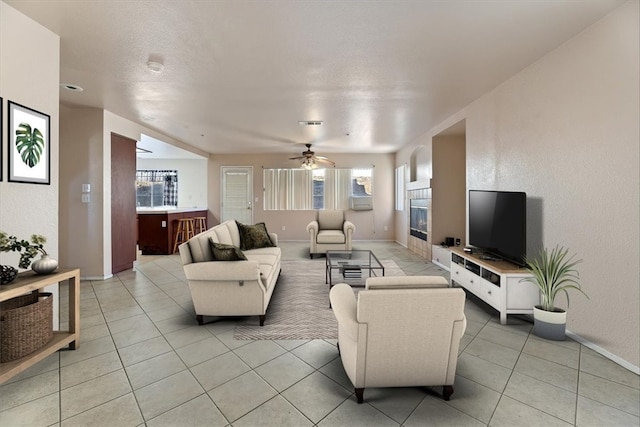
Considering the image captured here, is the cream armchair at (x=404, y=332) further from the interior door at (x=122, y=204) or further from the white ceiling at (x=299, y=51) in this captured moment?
the interior door at (x=122, y=204)

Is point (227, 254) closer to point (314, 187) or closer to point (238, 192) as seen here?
point (314, 187)

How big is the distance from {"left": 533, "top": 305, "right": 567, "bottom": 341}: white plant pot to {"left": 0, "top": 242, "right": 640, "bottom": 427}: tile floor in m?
0.08

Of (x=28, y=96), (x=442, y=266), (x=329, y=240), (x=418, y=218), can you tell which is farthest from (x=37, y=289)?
(x=418, y=218)

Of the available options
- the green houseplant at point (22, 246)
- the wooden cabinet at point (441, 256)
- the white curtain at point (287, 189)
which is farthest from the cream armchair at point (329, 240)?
the green houseplant at point (22, 246)

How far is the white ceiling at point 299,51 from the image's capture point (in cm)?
194

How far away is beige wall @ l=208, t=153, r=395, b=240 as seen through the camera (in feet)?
25.9

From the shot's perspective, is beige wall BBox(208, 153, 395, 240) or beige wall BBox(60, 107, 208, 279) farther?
beige wall BBox(208, 153, 395, 240)

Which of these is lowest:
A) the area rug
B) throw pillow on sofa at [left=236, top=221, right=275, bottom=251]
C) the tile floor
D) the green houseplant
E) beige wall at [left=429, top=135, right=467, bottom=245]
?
the tile floor

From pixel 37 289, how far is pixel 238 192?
625 cm

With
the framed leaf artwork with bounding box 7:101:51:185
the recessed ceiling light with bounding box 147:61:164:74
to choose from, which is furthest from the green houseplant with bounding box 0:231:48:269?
the recessed ceiling light with bounding box 147:61:164:74

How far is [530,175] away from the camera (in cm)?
288

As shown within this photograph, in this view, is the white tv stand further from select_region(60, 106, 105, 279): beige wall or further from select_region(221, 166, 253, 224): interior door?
select_region(221, 166, 253, 224): interior door

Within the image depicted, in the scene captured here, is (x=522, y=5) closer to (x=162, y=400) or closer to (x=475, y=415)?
(x=475, y=415)

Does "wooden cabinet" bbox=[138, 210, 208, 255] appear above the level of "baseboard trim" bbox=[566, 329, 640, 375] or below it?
above
